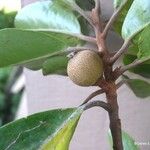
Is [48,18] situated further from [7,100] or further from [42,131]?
[7,100]

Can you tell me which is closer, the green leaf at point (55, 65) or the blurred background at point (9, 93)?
the green leaf at point (55, 65)

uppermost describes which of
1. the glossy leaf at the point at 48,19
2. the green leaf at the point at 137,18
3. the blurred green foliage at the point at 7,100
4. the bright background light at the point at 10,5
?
the green leaf at the point at 137,18

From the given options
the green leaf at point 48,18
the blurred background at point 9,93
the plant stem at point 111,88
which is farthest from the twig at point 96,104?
the blurred background at point 9,93

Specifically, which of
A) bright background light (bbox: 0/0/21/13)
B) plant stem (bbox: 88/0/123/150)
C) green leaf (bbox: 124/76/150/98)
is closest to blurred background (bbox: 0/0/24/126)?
bright background light (bbox: 0/0/21/13)

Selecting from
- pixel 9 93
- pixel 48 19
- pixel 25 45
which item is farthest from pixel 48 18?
pixel 9 93

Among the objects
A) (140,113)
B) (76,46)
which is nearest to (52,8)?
(76,46)

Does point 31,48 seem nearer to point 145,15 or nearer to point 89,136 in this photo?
point 145,15

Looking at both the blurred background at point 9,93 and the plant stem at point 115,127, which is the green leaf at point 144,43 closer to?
the plant stem at point 115,127
